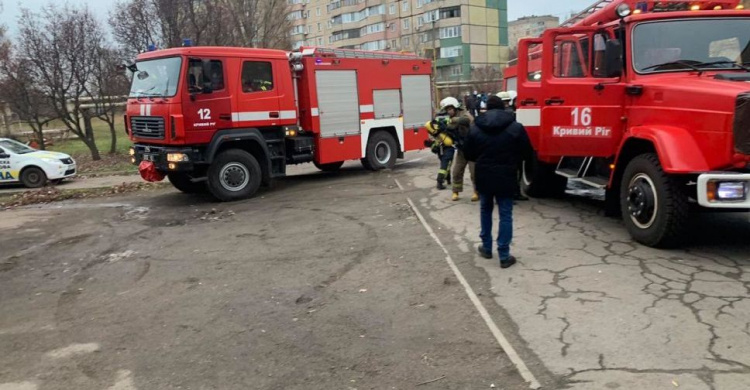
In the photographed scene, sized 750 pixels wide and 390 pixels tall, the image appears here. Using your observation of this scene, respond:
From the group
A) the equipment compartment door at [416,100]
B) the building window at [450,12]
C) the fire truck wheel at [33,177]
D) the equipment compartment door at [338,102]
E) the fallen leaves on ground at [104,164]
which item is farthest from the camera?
the building window at [450,12]

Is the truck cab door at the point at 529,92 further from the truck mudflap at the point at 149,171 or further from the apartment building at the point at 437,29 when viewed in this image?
the apartment building at the point at 437,29

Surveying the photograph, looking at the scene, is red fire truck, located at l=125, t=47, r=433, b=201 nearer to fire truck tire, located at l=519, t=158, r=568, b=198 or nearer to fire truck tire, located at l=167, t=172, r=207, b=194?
fire truck tire, located at l=167, t=172, r=207, b=194

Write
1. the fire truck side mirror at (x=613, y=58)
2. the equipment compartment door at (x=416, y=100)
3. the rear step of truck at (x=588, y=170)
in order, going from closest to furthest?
the fire truck side mirror at (x=613, y=58) → the rear step of truck at (x=588, y=170) → the equipment compartment door at (x=416, y=100)

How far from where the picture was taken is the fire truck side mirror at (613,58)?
633cm

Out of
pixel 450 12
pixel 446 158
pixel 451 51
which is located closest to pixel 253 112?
pixel 446 158

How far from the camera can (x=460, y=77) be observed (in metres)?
67.9

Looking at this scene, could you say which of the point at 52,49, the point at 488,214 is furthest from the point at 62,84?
the point at 488,214

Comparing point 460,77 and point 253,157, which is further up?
point 460,77

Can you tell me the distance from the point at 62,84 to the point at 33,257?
15.3 meters

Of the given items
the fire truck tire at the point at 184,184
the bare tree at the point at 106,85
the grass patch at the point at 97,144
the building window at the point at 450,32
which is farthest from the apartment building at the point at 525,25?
the fire truck tire at the point at 184,184

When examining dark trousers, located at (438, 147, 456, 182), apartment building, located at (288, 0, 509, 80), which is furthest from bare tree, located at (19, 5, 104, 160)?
apartment building, located at (288, 0, 509, 80)

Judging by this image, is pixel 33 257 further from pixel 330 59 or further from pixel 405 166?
pixel 405 166

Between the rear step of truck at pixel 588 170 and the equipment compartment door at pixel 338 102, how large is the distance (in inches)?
232

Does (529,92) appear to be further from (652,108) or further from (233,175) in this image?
(233,175)
